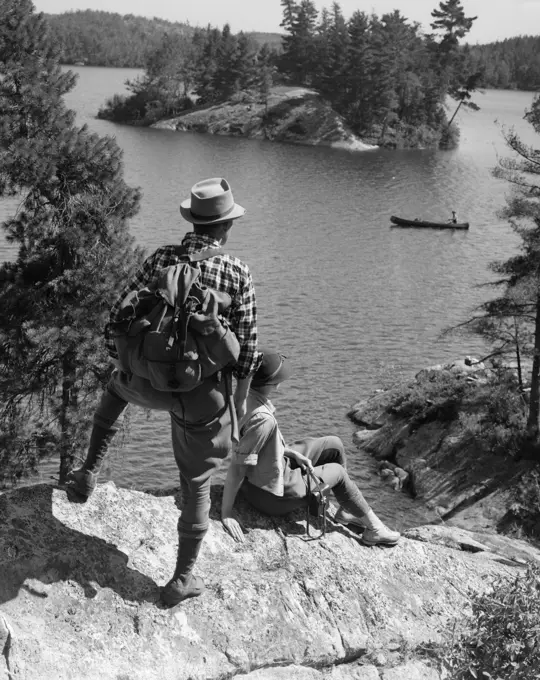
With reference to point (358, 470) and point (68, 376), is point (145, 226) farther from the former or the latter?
point (68, 376)

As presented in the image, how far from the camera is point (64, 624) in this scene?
464 cm

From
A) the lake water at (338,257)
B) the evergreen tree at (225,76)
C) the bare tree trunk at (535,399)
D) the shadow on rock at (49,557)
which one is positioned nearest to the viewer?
the shadow on rock at (49,557)

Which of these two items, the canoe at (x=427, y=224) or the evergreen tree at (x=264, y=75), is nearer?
the canoe at (x=427, y=224)

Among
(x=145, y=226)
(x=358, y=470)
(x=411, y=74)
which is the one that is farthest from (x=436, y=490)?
(x=411, y=74)

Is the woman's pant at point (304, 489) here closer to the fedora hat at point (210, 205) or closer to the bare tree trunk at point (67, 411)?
the fedora hat at point (210, 205)

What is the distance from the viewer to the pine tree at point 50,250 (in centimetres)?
1318

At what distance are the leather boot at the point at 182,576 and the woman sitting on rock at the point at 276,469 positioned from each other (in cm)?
103

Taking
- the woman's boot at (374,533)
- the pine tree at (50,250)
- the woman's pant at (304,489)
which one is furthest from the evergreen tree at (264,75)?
the woman's boot at (374,533)

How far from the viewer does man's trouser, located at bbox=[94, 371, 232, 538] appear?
470 cm

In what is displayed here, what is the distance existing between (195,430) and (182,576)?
3.24ft

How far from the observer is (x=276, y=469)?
6035mm

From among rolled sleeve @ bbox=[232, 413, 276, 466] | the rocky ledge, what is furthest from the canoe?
rolled sleeve @ bbox=[232, 413, 276, 466]

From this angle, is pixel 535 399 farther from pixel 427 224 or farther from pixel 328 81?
pixel 328 81

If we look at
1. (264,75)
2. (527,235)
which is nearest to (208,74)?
(264,75)
